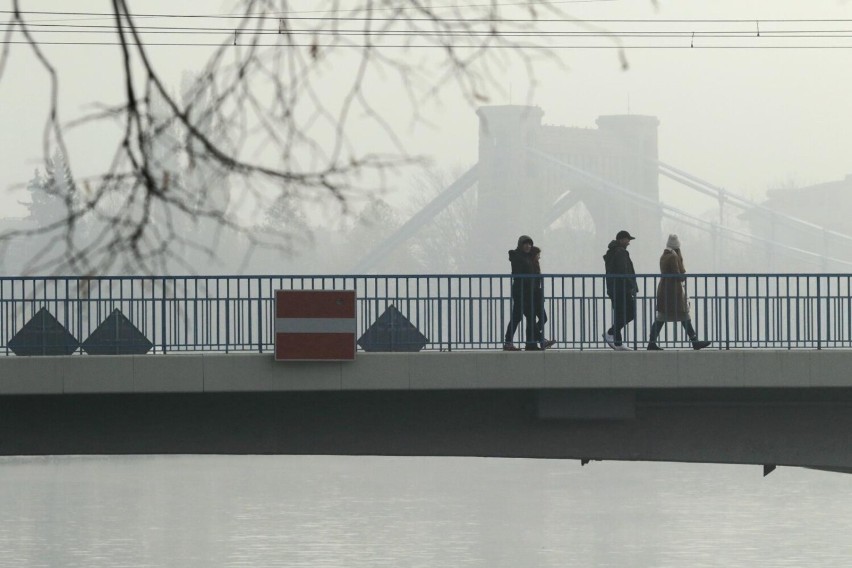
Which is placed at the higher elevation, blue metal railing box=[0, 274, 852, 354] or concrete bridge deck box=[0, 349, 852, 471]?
blue metal railing box=[0, 274, 852, 354]

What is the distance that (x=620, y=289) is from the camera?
16891mm

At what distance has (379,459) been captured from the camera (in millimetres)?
80062

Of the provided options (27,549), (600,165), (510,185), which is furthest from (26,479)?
(600,165)

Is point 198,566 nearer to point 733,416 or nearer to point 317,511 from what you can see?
point 317,511

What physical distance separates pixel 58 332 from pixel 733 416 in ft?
22.8

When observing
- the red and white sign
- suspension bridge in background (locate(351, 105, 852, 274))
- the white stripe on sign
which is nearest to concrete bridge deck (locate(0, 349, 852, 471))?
the red and white sign

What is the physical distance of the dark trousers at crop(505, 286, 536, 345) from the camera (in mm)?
16448

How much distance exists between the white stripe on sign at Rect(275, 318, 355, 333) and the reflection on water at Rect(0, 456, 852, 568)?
23.0m

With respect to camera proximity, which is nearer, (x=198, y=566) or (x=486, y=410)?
(x=486, y=410)

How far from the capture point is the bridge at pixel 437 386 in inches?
605

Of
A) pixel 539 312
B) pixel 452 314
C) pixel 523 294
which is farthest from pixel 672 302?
pixel 452 314

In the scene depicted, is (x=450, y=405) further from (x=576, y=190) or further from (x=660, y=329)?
(x=576, y=190)

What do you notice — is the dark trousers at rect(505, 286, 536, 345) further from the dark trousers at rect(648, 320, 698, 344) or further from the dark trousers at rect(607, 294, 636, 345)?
the dark trousers at rect(648, 320, 698, 344)

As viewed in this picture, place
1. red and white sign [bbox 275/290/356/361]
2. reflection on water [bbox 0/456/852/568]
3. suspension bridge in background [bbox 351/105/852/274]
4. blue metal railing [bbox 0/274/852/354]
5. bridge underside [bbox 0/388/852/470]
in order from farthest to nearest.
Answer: suspension bridge in background [bbox 351/105/852/274]
reflection on water [bbox 0/456/852/568]
blue metal railing [bbox 0/274/852/354]
bridge underside [bbox 0/388/852/470]
red and white sign [bbox 275/290/356/361]
